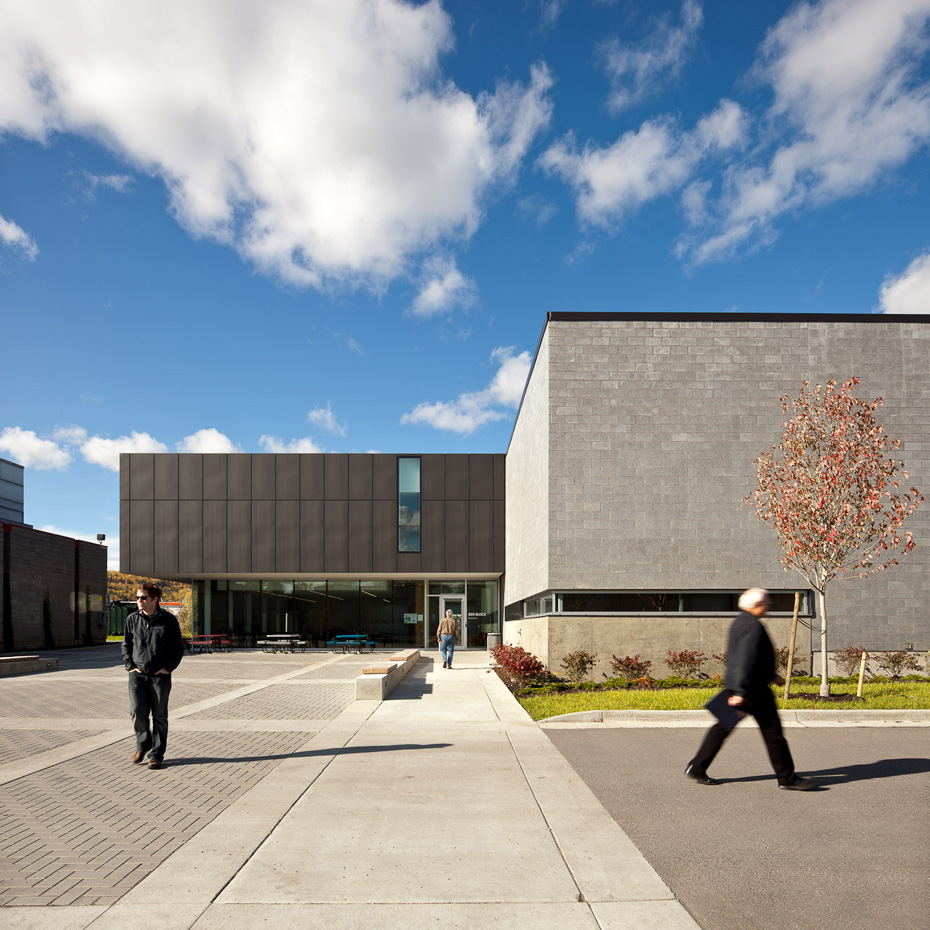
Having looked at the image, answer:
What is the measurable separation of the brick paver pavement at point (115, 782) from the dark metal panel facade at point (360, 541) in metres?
14.9

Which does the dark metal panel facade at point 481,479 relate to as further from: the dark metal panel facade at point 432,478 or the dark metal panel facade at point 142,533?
the dark metal panel facade at point 142,533

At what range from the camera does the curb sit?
35.6 feet

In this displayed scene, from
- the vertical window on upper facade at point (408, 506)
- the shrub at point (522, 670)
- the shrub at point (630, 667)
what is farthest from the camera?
the vertical window on upper facade at point (408, 506)

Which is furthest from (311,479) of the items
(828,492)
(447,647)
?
(828,492)

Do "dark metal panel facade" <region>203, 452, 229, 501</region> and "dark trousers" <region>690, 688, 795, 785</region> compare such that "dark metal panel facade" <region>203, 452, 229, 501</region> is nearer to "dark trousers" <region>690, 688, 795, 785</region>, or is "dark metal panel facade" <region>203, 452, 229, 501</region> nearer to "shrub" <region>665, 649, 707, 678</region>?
"shrub" <region>665, 649, 707, 678</region>

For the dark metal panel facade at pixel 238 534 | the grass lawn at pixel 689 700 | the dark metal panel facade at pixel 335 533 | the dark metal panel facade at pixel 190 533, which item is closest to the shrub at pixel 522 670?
the grass lawn at pixel 689 700

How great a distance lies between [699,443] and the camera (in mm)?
17234

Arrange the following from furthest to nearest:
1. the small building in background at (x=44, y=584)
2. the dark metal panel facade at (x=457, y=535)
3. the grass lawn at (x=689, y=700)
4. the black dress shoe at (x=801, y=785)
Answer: the small building in background at (x=44, y=584) → the dark metal panel facade at (x=457, y=535) → the grass lawn at (x=689, y=700) → the black dress shoe at (x=801, y=785)

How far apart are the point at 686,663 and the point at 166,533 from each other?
2334cm

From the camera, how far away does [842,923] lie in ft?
13.8

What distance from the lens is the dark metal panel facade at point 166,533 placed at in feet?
103

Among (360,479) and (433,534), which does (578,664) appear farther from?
(360,479)

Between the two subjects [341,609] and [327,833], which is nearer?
[327,833]

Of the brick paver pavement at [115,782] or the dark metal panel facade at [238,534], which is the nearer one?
the brick paver pavement at [115,782]
